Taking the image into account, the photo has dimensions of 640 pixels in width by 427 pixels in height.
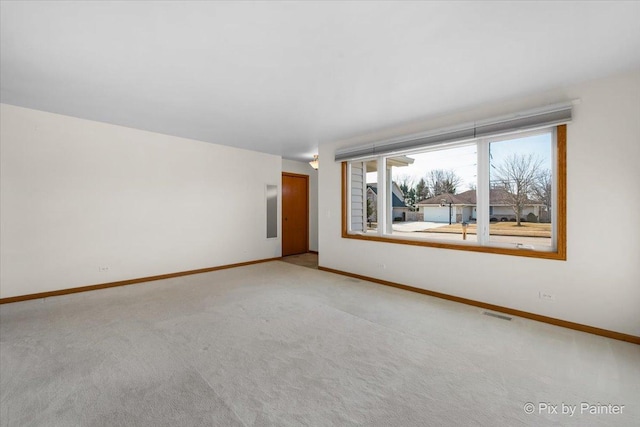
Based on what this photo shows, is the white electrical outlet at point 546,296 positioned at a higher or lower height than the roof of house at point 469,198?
lower

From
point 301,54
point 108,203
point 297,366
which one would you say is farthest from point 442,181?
point 108,203

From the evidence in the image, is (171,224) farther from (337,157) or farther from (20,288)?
(337,157)

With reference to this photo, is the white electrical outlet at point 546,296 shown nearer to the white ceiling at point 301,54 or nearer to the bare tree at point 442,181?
the bare tree at point 442,181

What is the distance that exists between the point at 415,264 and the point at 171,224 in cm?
430

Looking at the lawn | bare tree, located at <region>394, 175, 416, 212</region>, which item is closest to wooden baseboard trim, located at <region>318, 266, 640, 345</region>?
the lawn

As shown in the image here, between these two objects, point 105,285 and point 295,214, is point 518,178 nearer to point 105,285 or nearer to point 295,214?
point 295,214

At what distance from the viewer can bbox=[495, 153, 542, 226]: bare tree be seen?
3294 millimetres

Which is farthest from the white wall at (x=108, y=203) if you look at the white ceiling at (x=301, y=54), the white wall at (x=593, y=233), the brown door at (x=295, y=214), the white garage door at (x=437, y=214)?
the white wall at (x=593, y=233)

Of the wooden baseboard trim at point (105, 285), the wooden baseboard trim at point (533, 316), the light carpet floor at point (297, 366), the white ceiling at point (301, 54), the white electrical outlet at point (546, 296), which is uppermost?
the white ceiling at point (301, 54)

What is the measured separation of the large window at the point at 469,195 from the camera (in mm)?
3186

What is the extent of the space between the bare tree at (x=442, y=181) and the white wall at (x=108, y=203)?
12.6 ft

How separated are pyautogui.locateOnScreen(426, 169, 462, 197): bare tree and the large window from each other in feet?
0.05

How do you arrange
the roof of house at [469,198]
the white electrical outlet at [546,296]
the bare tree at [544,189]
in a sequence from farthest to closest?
1. the roof of house at [469,198]
2. the bare tree at [544,189]
3. the white electrical outlet at [546,296]

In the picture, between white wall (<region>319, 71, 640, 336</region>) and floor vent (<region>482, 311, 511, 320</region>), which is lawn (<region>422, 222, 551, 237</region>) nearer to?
white wall (<region>319, 71, 640, 336</region>)
